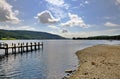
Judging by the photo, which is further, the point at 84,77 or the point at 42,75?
the point at 42,75

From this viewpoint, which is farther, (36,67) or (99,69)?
(36,67)

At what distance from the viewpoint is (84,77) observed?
21516mm

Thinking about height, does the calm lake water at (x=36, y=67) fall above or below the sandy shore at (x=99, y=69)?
below

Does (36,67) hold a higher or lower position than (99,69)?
lower

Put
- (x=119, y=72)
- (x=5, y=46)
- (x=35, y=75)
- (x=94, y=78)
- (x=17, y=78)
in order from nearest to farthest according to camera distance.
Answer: (x=94, y=78) → (x=119, y=72) → (x=17, y=78) → (x=35, y=75) → (x=5, y=46)

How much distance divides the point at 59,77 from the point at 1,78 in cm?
726

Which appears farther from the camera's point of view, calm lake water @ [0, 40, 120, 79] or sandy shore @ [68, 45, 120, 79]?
calm lake water @ [0, 40, 120, 79]

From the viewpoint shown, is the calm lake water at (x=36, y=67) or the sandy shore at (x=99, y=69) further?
the calm lake water at (x=36, y=67)

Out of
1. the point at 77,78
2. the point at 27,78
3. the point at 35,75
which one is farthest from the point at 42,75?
the point at 77,78

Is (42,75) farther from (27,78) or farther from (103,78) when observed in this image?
(103,78)

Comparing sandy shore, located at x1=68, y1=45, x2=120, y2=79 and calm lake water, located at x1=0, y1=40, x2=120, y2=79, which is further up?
sandy shore, located at x1=68, y1=45, x2=120, y2=79

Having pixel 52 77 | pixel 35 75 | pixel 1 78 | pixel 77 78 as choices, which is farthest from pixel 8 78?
pixel 77 78

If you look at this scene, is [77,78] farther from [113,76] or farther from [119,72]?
[119,72]

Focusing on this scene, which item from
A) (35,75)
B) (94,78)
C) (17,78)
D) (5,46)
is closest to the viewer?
(94,78)
